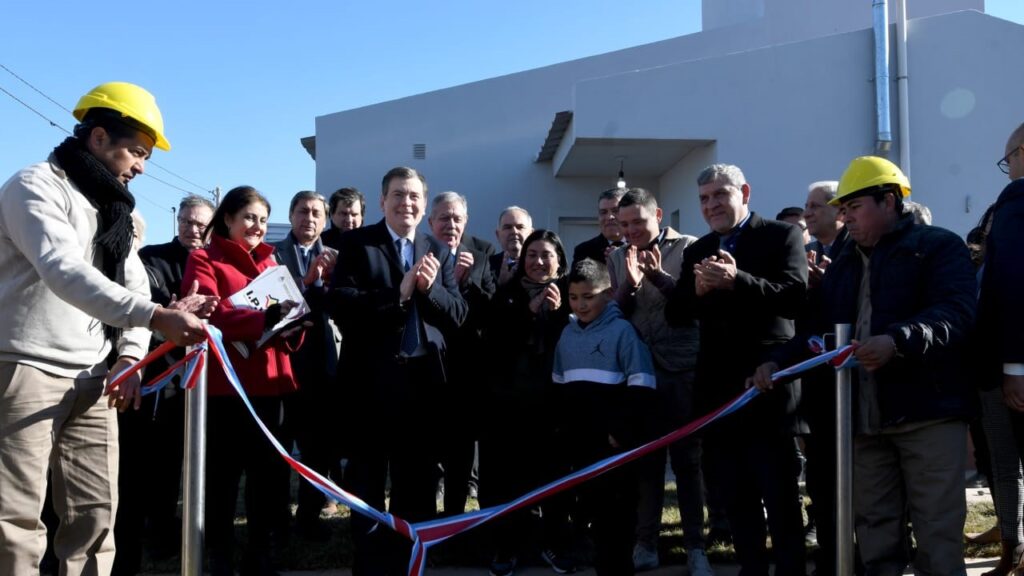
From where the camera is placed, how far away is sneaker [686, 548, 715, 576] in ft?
14.8

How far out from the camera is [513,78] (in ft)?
49.6

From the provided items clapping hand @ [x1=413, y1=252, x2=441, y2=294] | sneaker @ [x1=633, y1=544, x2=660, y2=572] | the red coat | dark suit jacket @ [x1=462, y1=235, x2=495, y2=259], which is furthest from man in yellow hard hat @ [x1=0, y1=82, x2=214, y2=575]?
sneaker @ [x1=633, y1=544, x2=660, y2=572]

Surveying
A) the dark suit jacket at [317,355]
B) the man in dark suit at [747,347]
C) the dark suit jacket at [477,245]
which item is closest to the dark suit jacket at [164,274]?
the dark suit jacket at [317,355]

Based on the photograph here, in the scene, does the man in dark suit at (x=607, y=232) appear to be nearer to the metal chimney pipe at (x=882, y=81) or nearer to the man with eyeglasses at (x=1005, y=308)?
the man with eyeglasses at (x=1005, y=308)

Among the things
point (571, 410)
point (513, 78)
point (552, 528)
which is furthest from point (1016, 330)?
point (513, 78)

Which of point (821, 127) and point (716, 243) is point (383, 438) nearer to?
point (716, 243)

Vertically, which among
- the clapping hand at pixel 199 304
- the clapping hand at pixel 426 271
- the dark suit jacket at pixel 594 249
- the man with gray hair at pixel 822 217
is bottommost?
the clapping hand at pixel 199 304

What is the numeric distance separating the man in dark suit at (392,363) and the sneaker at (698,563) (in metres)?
1.50

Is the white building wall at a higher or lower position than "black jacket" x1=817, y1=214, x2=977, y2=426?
higher

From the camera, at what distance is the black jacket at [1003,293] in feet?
11.5

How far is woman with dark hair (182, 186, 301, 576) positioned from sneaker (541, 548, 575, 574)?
162 cm

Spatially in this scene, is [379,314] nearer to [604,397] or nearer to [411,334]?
[411,334]

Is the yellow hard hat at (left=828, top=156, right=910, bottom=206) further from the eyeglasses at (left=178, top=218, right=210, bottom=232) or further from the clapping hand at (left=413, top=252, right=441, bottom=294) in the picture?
the eyeglasses at (left=178, top=218, right=210, bottom=232)

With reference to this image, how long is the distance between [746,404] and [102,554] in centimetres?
292
